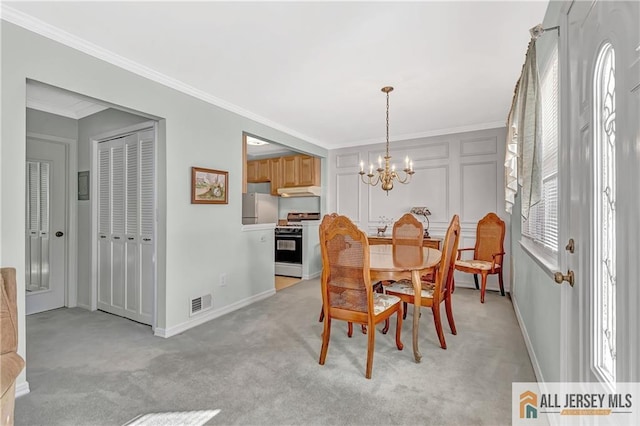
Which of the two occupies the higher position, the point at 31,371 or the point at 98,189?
the point at 98,189

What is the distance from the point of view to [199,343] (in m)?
2.71

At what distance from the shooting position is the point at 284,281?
5172 millimetres

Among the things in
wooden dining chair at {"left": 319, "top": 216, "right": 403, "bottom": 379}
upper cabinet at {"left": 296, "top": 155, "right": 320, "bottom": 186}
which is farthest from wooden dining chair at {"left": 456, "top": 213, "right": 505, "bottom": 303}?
upper cabinet at {"left": 296, "top": 155, "right": 320, "bottom": 186}

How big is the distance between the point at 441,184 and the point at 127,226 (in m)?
4.31

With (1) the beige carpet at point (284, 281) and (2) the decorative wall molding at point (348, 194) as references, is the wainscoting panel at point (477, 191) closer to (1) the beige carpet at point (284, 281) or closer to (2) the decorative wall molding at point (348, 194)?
(2) the decorative wall molding at point (348, 194)

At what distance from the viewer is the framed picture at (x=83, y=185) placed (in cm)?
368

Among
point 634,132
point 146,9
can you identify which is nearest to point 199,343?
point 146,9

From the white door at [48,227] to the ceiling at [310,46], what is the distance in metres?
0.74

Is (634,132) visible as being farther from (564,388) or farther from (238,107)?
(238,107)

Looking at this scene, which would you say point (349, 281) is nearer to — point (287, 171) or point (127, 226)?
point (127, 226)

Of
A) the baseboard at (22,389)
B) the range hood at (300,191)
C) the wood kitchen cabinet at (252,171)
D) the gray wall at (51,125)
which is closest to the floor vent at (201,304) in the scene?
the baseboard at (22,389)

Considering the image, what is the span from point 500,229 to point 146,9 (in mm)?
4526

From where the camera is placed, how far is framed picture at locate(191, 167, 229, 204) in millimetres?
3125

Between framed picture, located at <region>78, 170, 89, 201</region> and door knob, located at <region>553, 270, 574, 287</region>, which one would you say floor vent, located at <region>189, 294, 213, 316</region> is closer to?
framed picture, located at <region>78, 170, 89, 201</region>
